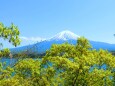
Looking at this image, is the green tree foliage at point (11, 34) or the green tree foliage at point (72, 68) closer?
the green tree foliage at point (11, 34)

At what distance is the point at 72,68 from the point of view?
40156 millimetres

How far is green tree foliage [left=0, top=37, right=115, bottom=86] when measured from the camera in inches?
1597

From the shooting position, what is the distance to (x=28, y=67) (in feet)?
158

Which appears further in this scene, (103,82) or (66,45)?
(66,45)

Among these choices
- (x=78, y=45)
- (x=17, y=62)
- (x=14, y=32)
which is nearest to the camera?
(x=14, y=32)

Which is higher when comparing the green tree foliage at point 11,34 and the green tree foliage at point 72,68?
the green tree foliage at point 11,34

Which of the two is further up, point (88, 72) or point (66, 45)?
point (66, 45)

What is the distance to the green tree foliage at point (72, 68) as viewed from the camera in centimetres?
4056

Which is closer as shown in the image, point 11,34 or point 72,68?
point 11,34

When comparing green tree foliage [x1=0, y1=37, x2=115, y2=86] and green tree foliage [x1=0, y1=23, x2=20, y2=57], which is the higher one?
green tree foliage [x1=0, y1=23, x2=20, y2=57]

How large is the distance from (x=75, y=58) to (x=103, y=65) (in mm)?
7514

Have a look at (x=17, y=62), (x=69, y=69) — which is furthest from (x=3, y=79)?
(x=69, y=69)

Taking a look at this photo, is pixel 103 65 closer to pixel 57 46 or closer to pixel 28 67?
pixel 57 46

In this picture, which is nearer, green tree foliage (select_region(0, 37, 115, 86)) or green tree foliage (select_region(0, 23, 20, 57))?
green tree foliage (select_region(0, 23, 20, 57))
